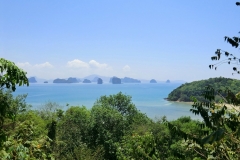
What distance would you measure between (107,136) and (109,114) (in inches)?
70.6

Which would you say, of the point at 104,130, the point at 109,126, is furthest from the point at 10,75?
the point at 109,126

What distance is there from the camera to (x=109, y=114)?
61.7 ft

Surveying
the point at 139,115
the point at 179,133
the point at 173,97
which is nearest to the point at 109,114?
the point at 139,115

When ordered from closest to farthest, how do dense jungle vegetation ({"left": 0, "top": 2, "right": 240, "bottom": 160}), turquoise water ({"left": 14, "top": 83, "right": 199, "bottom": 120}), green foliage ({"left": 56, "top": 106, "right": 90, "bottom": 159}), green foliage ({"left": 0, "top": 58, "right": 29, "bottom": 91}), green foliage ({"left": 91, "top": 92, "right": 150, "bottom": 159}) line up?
green foliage ({"left": 0, "top": 58, "right": 29, "bottom": 91}) → dense jungle vegetation ({"left": 0, "top": 2, "right": 240, "bottom": 160}) → green foliage ({"left": 56, "top": 106, "right": 90, "bottom": 159}) → green foliage ({"left": 91, "top": 92, "right": 150, "bottom": 159}) → turquoise water ({"left": 14, "top": 83, "right": 199, "bottom": 120})

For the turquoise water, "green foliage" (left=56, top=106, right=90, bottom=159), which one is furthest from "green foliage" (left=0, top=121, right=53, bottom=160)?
the turquoise water

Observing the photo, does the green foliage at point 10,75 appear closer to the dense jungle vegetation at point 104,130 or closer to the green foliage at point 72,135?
the dense jungle vegetation at point 104,130

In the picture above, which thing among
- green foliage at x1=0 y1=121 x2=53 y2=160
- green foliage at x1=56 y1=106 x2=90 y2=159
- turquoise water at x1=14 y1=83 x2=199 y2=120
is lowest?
turquoise water at x1=14 y1=83 x2=199 y2=120

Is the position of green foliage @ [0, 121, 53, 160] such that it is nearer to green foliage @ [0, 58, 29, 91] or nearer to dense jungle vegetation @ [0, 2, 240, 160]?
dense jungle vegetation @ [0, 2, 240, 160]

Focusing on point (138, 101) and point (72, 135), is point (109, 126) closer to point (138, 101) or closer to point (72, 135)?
point (72, 135)

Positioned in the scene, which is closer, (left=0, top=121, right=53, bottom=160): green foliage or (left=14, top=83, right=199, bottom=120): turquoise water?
(left=0, top=121, right=53, bottom=160): green foliage

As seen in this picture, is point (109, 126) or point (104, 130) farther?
point (109, 126)

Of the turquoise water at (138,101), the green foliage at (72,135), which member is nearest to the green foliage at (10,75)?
the green foliage at (72,135)

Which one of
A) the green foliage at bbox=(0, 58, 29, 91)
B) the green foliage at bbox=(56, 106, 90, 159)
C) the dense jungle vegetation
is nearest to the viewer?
the green foliage at bbox=(0, 58, 29, 91)

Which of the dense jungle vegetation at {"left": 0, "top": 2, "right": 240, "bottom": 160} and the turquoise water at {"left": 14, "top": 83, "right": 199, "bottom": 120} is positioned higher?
the dense jungle vegetation at {"left": 0, "top": 2, "right": 240, "bottom": 160}
